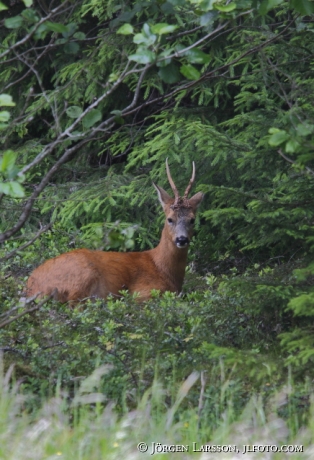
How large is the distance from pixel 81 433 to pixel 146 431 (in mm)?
287

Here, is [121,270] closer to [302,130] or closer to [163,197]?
[163,197]

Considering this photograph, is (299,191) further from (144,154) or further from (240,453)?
(144,154)

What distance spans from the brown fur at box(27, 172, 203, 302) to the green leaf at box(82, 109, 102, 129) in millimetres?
3081

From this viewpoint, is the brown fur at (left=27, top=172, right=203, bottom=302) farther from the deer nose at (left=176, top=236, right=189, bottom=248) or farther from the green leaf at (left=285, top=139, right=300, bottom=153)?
the green leaf at (left=285, top=139, right=300, bottom=153)

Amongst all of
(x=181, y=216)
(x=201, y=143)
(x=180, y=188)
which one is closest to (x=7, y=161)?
(x=201, y=143)

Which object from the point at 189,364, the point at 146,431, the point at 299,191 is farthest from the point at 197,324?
the point at 146,431

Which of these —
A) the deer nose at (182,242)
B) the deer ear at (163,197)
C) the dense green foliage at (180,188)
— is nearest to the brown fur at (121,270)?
the deer ear at (163,197)

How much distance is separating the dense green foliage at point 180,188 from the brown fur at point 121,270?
0.26 meters

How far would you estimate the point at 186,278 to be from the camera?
31.1 feet

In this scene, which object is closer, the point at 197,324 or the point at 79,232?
the point at 197,324

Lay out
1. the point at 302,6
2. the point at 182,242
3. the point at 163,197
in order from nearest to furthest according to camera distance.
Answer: the point at 302,6, the point at 182,242, the point at 163,197

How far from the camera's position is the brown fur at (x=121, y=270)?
8.06 metres

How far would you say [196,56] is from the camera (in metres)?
4.68

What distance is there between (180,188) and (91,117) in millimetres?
4596
